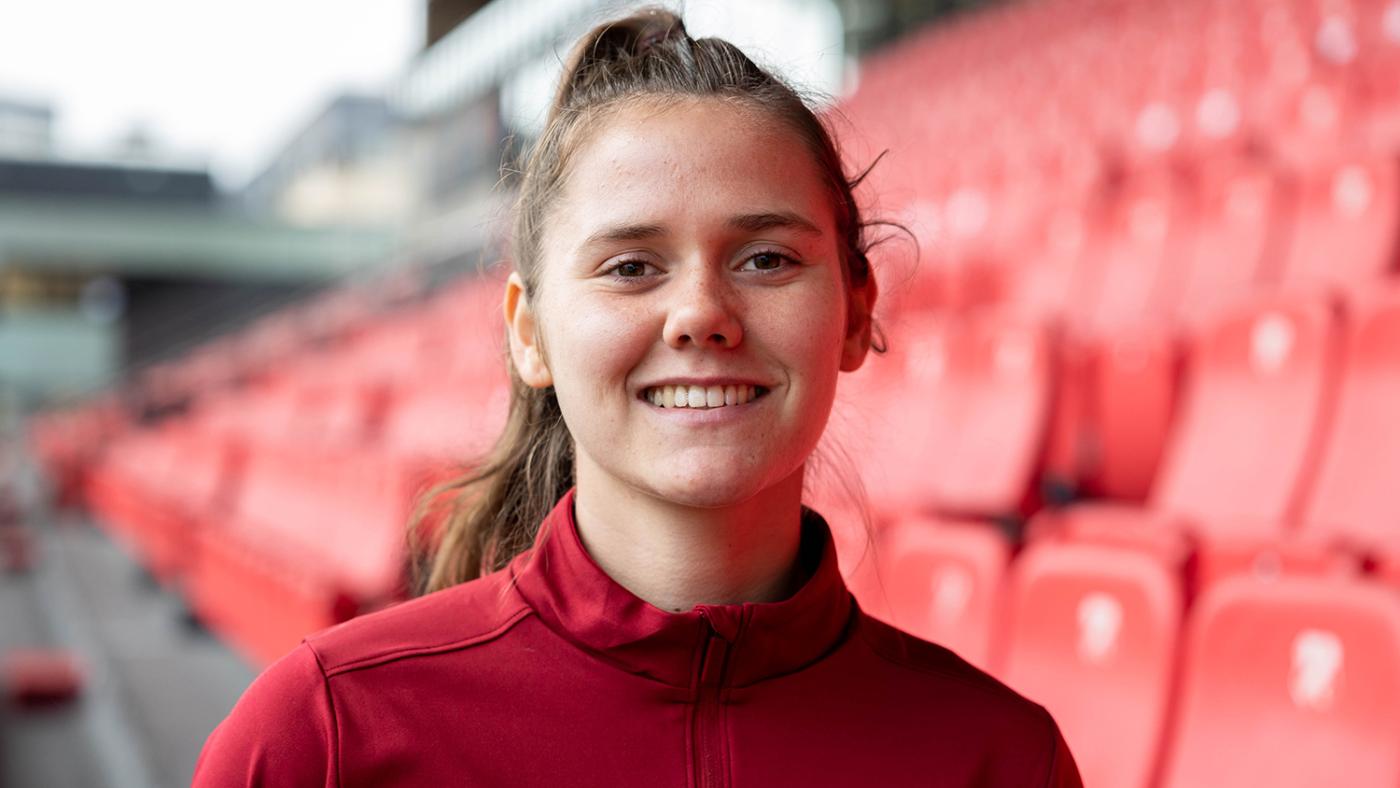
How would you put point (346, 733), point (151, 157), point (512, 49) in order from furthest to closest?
point (151, 157) < point (512, 49) < point (346, 733)

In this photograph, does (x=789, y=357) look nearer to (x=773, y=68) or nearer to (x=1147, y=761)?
(x=773, y=68)

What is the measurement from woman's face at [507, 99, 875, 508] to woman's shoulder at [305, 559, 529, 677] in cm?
5

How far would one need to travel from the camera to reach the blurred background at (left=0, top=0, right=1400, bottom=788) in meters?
0.56

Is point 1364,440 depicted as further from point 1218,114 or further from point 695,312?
point 1218,114

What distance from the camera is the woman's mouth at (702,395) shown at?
0.30 meters

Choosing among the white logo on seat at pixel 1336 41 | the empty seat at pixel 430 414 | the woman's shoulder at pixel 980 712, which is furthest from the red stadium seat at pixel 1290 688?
the white logo on seat at pixel 1336 41

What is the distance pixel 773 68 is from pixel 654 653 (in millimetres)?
180

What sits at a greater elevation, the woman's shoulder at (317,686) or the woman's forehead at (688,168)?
the woman's forehead at (688,168)

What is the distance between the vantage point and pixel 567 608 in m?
0.31

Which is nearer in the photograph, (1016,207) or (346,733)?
(346,733)

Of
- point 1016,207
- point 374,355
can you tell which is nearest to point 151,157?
point 374,355

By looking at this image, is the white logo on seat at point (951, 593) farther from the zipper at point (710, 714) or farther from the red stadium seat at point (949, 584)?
the zipper at point (710, 714)

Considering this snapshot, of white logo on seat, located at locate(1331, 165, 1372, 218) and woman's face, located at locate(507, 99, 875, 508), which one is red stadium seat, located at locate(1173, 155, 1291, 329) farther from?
woman's face, located at locate(507, 99, 875, 508)

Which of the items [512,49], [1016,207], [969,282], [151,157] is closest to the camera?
[969,282]
